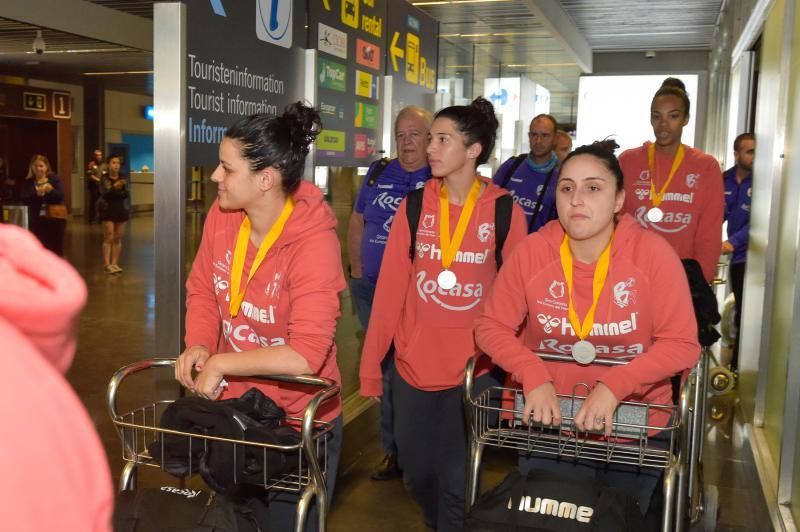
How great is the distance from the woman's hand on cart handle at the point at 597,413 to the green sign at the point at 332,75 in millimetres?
2789

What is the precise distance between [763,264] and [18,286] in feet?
16.6

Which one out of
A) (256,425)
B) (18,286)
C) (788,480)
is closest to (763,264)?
(788,480)

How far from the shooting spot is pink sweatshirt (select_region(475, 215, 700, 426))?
8.37 ft

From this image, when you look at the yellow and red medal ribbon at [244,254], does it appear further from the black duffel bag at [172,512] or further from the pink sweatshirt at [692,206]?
the pink sweatshirt at [692,206]

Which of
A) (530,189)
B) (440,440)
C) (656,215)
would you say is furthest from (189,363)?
(530,189)

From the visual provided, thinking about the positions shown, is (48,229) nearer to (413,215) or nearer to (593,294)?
(413,215)

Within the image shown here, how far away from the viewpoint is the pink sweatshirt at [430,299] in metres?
3.44

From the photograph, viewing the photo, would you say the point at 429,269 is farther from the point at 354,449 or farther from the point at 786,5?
the point at 786,5

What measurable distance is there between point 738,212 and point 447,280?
4734 millimetres

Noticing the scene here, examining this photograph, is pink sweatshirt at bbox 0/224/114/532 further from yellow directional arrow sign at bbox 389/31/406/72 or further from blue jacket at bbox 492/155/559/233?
yellow directional arrow sign at bbox 389/31/406/72

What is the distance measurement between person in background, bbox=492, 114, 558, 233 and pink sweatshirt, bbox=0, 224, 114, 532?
17.6ft

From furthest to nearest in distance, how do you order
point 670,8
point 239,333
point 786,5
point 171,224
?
point 670,8 → point 786,5 → point 171,224 → point 239,333

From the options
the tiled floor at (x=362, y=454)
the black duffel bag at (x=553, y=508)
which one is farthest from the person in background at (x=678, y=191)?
the black duffel bag at (x=553, y=508)

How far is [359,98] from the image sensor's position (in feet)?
17.5
